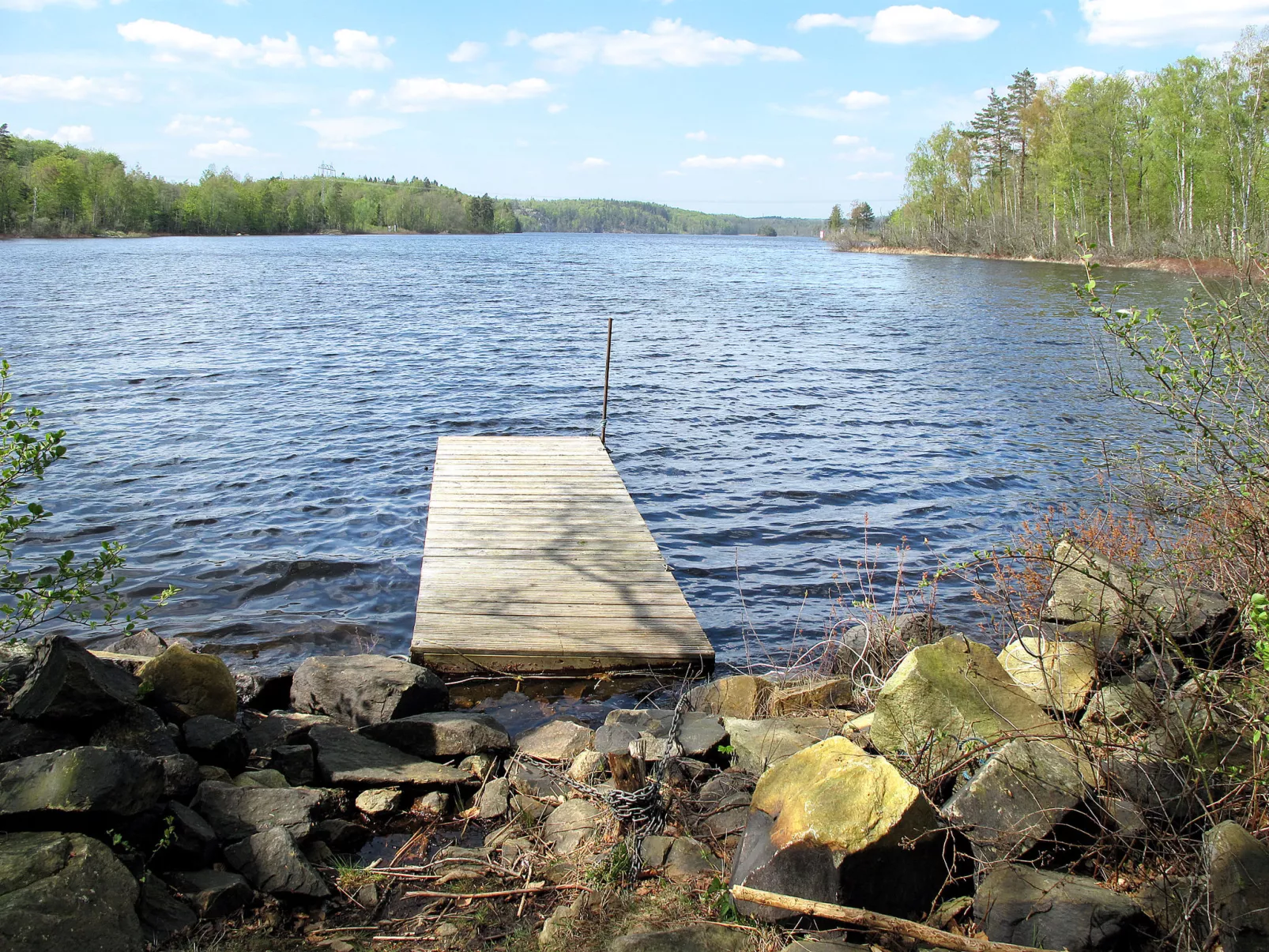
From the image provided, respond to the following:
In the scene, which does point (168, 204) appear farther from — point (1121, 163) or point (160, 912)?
point (160, 912)

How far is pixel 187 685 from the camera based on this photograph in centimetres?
562

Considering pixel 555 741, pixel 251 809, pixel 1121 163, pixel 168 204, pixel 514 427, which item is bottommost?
pixel 555 741

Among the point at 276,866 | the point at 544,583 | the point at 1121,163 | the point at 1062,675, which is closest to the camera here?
the point at 276,866

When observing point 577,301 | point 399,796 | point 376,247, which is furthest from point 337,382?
point 376,247

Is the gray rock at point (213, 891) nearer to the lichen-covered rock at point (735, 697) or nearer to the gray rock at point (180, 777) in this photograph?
the gray rock at point (180, 777)

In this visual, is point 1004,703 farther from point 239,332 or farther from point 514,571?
point 239,332

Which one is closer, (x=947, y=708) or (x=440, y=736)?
(x=947, y=708)

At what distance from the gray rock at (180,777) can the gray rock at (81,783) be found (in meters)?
0.41

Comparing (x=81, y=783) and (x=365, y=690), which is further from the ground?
(x=81, y=783)

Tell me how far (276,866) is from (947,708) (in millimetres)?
3258

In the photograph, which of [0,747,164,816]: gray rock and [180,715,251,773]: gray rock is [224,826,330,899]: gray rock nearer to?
[0,747,164,816]: gray rock

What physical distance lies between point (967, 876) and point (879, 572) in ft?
21.0

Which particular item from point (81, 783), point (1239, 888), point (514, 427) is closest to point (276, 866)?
point (81, 783)

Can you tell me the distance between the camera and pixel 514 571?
8.52 metres
